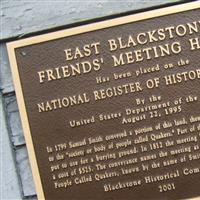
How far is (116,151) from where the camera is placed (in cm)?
420

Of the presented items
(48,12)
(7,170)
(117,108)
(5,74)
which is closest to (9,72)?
(5,74)

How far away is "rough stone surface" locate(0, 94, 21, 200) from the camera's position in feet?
14.2

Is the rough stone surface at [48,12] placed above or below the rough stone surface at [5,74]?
above

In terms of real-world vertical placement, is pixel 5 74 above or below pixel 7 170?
above

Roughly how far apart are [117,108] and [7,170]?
0.81 metres

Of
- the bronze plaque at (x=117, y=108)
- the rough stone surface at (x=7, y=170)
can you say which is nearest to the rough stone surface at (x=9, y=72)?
the rough stone surface at (x=7, y=170)

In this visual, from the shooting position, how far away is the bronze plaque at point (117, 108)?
13.7 feet

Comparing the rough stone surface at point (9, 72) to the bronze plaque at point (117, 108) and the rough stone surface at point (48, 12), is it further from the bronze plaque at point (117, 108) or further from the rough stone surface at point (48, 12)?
the bronze plaque at point (117, 108)

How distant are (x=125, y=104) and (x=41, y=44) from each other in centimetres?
64

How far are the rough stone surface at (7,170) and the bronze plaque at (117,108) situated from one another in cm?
17

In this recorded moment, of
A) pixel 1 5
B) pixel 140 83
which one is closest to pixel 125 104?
pixel 140 83

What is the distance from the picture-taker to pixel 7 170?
4352 mm

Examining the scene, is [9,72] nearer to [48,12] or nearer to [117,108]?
[48,12]

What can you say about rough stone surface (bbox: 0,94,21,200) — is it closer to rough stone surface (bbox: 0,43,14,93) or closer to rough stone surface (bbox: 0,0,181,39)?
rough stone surface (bbox: 0,43,14,93)
